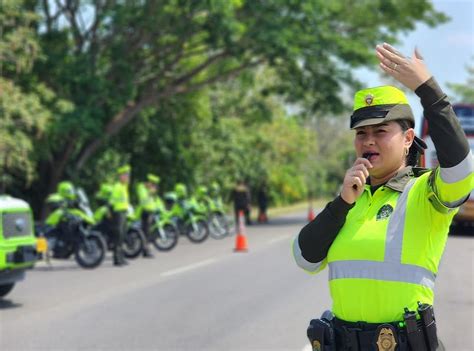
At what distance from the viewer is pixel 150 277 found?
40.4ft

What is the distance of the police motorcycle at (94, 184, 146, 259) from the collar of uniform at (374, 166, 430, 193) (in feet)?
39.9

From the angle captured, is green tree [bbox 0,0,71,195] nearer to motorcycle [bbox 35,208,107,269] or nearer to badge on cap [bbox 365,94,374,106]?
motorcycle [bbox 35,208,107,269]

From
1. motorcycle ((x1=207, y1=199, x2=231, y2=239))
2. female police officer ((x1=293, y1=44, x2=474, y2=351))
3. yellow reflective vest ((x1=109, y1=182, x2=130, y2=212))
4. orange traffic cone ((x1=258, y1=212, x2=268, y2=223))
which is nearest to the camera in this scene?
female police officer ((x1=293, y1=44, x2=474, y2=351))

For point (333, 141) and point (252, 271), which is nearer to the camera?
point (252, 271)

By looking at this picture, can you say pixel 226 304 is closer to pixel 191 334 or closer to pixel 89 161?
pixel 191 334

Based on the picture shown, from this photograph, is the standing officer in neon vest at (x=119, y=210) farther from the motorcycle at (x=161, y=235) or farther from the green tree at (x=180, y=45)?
the green tree at (x=180, y=45)

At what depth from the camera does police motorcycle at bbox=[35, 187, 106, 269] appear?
1378 cm

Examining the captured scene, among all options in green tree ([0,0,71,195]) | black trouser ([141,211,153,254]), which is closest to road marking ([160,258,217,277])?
black trouser ([141,211,153,254])

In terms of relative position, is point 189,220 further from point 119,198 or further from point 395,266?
point 395,266

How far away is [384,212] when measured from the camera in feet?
9.59

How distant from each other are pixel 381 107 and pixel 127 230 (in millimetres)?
13182

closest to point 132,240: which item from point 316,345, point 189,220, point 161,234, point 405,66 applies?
point 161,234

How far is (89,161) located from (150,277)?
16.3 metres

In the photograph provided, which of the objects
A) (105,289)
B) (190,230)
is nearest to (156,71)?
(190,230)
